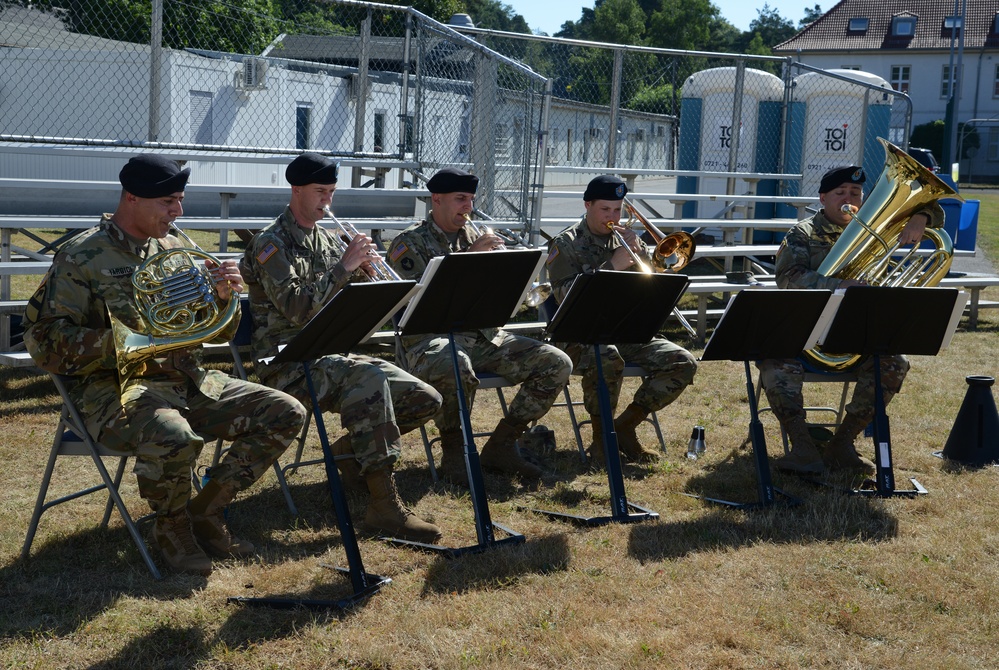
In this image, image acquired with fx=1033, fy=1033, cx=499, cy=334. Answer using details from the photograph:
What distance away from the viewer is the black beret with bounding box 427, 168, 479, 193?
543cm

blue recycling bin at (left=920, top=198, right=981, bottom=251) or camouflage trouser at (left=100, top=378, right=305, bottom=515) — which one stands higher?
blue recycling bin at (left=920, top=198, right=981, bottom=251)

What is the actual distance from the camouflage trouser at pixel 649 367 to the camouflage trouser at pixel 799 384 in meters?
0.43

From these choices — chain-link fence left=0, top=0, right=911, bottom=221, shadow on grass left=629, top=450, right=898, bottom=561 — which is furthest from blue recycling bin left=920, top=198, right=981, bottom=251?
shadow on grass left=629, top=450, right=898, bottom=561

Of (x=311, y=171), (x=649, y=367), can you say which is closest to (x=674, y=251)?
(x=649, y=367)

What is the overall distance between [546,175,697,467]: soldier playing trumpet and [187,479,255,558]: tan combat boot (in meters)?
2.18

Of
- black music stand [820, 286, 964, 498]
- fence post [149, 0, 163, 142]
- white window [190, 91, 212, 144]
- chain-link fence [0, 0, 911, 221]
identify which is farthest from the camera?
white window [190, 91, 212, 144]

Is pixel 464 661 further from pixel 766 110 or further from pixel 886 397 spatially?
pixel 766 110

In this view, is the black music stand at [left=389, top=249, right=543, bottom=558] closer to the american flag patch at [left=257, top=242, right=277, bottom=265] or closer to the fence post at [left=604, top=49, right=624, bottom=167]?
the american flag patch at [left=257, top=242, right=277, bottom=265]

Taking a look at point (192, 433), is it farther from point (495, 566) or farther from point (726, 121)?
point (726, 121)

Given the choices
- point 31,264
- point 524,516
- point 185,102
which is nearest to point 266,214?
point 31,264

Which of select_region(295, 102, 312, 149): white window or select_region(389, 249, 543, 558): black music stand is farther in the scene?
select_region(295, 102, 312, 149): white window

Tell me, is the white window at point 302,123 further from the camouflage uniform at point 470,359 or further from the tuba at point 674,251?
the tuba at point 674,251

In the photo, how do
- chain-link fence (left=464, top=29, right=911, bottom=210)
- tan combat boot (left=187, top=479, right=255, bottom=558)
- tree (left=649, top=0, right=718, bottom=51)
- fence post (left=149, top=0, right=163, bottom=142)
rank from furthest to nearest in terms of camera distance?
tree (left=649, top=0, right=718, bottom=51), chain-link fence (left=464, top=29, right=911, bottom=210), fence post (left=149, top=0, right=163, bottom=142), tan combat boot (left=187, top=479, right=255, bottom=558)

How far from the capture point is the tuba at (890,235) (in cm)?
542
